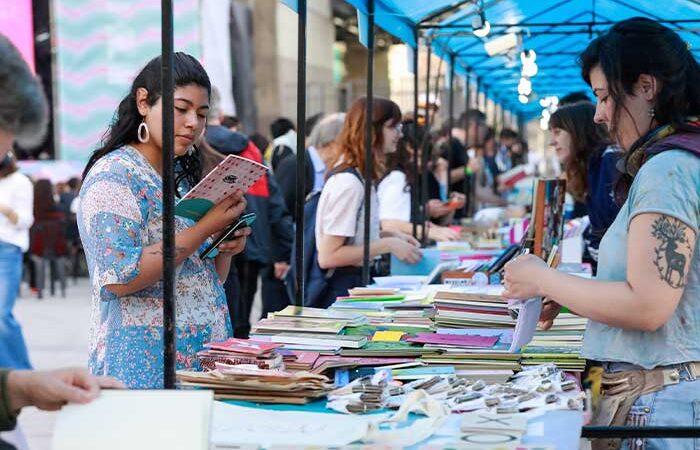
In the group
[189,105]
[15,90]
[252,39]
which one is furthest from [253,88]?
[15,90]

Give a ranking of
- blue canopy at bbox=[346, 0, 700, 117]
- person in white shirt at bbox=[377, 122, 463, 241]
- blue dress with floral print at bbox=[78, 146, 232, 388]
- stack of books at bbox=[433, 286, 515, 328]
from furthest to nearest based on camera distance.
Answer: person in white shirt at bbox=[377, 122, 463, 241] → blue canopy at bbox=[346, 0, 700, 117] → stack of books at bbox=[433, 286, 515, 328] → blue dress with floral print at bbox=[78, 146, 232, 388]

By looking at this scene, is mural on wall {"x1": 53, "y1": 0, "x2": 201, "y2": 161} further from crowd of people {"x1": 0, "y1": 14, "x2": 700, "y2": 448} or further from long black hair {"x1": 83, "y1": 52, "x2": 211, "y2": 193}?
long black hair {"x1": 83, "y1": 52, "x2": 211, "y2": 193}

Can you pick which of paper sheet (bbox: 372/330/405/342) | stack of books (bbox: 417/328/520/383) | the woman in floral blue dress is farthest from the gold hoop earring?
stack of books (bbox: 417/328/520/383)

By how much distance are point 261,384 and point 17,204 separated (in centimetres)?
760

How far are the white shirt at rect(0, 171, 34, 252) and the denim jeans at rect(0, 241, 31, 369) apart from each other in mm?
1219

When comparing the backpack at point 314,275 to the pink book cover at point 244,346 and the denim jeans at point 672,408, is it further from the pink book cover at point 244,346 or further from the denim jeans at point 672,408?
the denim jeans at point 672,408

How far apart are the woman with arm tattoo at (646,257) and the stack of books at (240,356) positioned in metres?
0.62

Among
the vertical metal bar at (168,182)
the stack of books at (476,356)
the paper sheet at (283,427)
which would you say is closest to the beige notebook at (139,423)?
the paper sheet at (283,427)

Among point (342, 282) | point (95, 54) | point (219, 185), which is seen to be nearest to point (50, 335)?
point (342, 282)

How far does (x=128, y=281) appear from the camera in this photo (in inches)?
112

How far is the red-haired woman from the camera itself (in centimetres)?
498

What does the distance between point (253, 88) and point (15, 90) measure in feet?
60.9

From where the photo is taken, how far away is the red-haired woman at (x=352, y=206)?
498cm

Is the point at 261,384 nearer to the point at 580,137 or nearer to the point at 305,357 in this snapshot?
the point at 305,357
